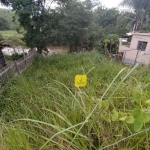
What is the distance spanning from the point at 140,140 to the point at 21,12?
8575mm

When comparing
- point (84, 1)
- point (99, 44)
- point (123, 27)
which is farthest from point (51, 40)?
point (123, 27)

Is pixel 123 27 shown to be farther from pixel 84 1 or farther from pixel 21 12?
pixel 21 12

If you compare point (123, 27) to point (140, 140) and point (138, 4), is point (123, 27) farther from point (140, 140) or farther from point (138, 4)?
point (140, 140)

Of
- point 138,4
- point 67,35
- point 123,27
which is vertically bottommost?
point 67,35

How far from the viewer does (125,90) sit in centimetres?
104

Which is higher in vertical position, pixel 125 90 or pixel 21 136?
pixel 125 90

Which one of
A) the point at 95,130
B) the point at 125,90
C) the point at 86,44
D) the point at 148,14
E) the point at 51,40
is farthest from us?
the point at 148,14

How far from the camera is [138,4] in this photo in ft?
61.1

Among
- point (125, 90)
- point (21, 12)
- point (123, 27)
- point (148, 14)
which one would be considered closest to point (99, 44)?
point (21, 12)

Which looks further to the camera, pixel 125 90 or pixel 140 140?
pixel 125 90

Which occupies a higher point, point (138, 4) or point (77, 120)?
point (138, 4)

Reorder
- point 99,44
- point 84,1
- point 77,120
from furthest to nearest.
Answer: point 99,44
point 84,1
point 77,120

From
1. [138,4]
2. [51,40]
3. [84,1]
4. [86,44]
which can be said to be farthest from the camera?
[138,4]

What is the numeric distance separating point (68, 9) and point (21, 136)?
958 centimetres
